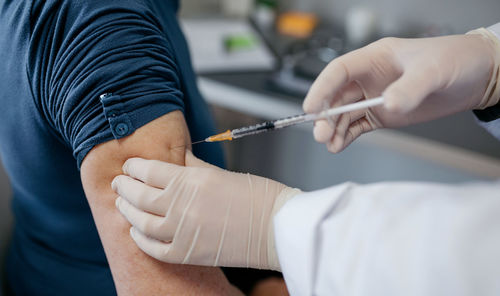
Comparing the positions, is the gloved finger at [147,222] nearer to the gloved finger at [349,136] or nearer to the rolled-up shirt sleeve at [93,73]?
the rolled-up shirt sleeve at [93,73]

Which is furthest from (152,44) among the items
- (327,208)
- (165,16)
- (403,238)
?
(403,238)

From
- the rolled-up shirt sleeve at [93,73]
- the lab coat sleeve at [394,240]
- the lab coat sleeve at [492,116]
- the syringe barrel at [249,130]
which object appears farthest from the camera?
the lab coat sleeve at [492,116]

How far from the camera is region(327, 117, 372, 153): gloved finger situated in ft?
2.55

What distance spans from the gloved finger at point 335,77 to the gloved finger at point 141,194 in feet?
0.98

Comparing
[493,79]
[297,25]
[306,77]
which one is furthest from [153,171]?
[297,25]

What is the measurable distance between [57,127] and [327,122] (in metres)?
0.47

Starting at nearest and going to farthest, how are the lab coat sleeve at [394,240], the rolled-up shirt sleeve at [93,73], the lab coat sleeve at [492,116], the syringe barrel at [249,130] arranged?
the lab coat sleeve at [394,240] → the rolled-up shirt sleeve at [93,73] → the syringe barrel at [249,130] → the lab coat sleeve at [492,116]

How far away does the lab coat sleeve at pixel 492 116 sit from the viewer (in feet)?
2.83

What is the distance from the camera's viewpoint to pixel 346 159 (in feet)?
7.51

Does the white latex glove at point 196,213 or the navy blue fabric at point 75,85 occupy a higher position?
the navy blue fabric at point 75,85

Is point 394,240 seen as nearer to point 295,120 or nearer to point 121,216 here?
point 295,120

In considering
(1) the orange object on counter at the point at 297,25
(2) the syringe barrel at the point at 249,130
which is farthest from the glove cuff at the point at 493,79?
(1) the orange object on counter at the point at 297,25

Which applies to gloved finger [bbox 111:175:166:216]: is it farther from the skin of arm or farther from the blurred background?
the blurred background

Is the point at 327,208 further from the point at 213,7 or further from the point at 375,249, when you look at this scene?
the point at 213,7
